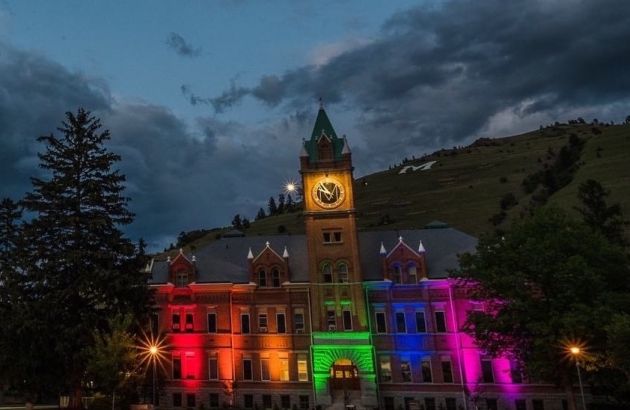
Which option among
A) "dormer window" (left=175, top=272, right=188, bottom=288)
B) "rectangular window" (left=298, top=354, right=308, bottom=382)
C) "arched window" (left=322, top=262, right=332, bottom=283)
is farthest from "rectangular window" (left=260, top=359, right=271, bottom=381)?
"dormer window" (left=175, top=272, right=188, bottom=288)

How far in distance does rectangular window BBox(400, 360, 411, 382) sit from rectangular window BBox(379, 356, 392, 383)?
3.87 ft

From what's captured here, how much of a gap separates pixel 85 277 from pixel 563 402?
4426 cm

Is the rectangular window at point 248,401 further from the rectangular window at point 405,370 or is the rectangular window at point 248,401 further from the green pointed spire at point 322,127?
the green pointed spire at point 322,127

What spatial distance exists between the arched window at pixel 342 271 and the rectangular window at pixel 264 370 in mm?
11354

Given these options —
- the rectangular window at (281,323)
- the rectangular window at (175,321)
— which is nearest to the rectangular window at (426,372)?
the rectangular window at (281,323)

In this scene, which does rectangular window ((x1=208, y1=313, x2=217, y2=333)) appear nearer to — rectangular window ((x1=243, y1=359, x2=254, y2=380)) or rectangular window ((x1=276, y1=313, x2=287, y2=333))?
rectangular window ((x1=243, y1=359, x2=254, y2=380))

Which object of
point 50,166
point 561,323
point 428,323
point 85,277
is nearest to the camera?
point 561,323

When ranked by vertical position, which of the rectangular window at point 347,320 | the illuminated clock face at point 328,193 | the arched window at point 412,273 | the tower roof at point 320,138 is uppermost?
the tower roof at point 320,138

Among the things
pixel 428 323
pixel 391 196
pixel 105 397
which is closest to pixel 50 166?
pixel 105 397

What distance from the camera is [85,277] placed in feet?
150

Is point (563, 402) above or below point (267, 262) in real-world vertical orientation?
below

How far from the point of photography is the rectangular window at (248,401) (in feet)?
176

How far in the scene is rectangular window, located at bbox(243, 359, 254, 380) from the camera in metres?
54.4

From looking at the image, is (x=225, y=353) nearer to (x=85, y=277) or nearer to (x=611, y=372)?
(x=85, y=277)
